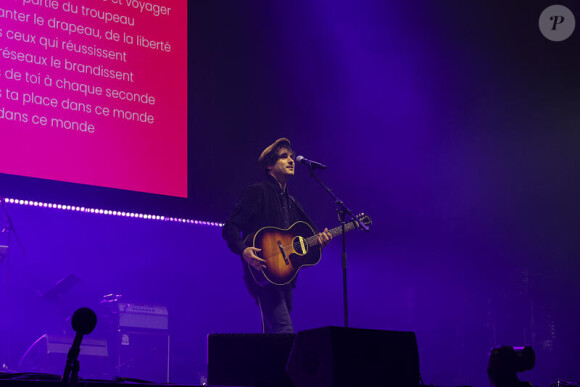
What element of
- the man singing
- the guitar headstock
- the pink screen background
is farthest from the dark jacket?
the pink screen background

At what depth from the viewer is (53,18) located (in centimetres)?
489

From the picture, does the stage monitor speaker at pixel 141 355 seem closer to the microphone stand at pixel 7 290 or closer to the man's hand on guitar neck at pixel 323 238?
the microphone stand at pixel 7 290

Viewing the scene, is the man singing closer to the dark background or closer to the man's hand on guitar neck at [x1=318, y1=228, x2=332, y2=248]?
the man's hand on guitar neck at [x1=318, y1=228, x2=332, y2=248]

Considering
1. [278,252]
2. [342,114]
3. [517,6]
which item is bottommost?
[278,252]

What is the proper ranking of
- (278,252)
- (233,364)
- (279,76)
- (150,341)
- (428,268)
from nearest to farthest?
(233,364) → (278,252) → (150,341) → (279,76) → (428,268)

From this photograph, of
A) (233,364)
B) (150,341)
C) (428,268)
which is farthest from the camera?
(428,268)

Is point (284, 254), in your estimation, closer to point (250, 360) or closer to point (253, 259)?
point (253, 259)

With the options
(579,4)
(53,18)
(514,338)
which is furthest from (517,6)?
(53,18)

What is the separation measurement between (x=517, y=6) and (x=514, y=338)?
319cm

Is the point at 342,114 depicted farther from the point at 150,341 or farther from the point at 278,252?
the point at 150,341

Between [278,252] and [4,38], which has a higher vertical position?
[4,38]

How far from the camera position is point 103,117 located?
4938mm

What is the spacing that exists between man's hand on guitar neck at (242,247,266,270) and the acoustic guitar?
37 millimetres

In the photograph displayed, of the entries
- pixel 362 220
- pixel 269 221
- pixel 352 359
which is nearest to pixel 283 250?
pixel 269 221
